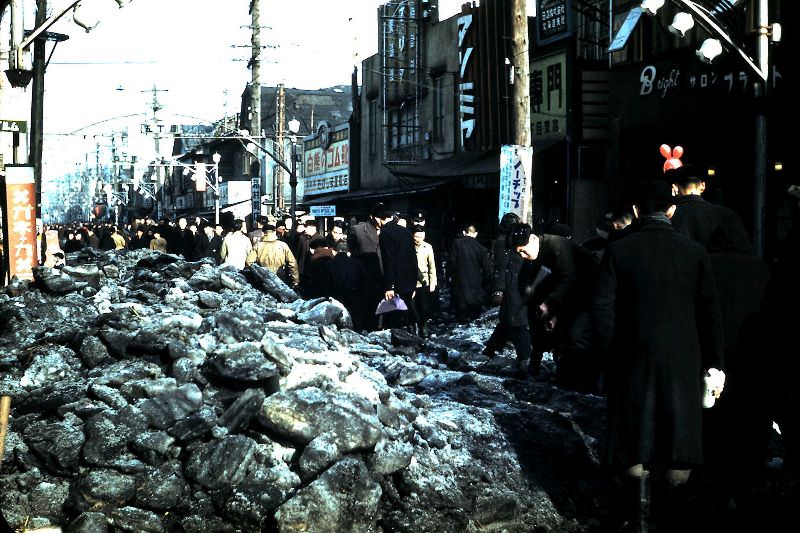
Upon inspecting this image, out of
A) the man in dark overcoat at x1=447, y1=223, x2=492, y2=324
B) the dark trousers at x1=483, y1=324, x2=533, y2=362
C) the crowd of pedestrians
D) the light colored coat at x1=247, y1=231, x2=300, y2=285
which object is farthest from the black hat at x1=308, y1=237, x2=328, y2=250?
the crowd of pedestrians

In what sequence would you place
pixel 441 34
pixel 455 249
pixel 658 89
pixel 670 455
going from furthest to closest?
pixel 441 34 < pixel 658 89 < pixel 455 249 < pixel 670 455

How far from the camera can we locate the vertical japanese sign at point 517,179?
1662 cm

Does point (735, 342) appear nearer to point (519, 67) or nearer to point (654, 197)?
point (654, 197)

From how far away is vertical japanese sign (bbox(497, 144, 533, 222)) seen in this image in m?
16.6

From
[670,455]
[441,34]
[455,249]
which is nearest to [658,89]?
[455,249]

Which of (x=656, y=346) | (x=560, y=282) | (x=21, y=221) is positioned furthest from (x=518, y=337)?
(x=21, y=221)

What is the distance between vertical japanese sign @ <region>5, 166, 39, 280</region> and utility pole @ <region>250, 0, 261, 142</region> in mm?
22459

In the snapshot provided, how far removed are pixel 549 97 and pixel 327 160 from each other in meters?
20.8

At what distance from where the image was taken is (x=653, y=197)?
5836mm

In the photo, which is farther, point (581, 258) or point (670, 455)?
point (581, 258)

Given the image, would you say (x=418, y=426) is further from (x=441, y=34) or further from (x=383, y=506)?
(x=441, y=34)

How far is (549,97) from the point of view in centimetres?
2409

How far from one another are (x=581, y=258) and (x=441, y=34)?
2335cm

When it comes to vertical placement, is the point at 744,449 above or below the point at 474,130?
below
